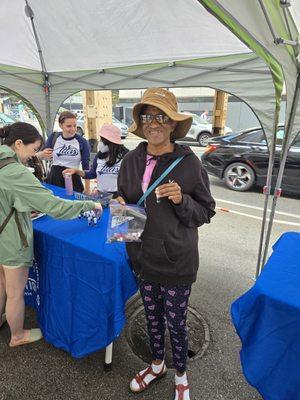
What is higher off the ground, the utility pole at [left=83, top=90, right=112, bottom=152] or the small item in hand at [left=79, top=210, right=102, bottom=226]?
the utility pole at [left=83, top=90, right=112, bottom=152]

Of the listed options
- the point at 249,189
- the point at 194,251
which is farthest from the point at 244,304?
the point at 249,189

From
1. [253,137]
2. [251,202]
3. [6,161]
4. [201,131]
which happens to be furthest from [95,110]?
[201,131]

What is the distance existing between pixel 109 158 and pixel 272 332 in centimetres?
232

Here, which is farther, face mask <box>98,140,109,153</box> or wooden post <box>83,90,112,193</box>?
wooden post <box>83,90,112,193</box>

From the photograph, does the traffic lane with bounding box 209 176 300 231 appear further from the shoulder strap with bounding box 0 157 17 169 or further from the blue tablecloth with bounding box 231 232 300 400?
the shoulder strap with bounding box 0 157 17 169

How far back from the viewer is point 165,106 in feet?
4.83

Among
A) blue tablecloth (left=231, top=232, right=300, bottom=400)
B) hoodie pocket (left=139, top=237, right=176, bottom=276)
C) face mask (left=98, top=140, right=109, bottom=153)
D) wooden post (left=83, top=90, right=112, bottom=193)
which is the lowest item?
blue tablecloth (left=231, top=232, right=300, bottom=400)

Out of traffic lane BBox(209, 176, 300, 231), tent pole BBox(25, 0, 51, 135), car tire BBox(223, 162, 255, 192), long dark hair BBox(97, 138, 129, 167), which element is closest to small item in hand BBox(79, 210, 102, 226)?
long dark hair BBox(97, 138, 129, 167)

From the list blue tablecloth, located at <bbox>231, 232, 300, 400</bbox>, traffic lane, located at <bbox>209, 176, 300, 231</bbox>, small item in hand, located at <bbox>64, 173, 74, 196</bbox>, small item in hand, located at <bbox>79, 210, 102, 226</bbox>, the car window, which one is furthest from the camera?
the car window

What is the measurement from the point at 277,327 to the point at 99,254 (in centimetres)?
105

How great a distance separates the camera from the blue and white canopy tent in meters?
1.70

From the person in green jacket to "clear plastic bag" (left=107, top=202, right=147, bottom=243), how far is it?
44 cm

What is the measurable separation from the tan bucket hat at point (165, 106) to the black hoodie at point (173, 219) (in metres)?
0.12

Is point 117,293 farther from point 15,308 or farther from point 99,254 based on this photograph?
point 15,308
